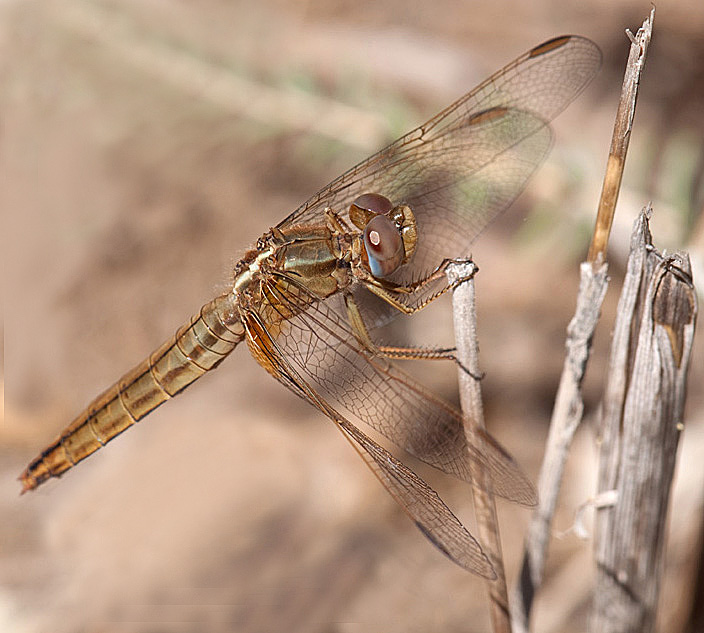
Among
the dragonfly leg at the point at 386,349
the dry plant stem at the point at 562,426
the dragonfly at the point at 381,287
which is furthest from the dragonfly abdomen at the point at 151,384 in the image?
the dry plant stem at the point at 562,426

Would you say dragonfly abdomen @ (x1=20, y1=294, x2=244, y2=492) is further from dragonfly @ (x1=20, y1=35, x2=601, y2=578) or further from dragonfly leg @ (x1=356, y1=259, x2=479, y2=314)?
dragonfly leg @ (x1=356, y1=259, x2=479, y2=314)

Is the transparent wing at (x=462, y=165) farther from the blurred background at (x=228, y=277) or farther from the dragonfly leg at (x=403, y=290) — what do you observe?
the blurred background at (x=228, y=277)

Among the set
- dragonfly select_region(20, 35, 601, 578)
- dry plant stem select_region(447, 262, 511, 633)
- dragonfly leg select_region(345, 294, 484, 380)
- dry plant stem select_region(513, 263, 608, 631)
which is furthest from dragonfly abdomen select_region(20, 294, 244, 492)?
dry plant stem select_region(513, 263, 608, 631)

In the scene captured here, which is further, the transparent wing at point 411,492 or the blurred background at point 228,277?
the blurred background at point 228,277

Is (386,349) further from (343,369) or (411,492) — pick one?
(411,492)

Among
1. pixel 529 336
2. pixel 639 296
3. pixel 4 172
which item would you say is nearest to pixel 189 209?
pixel 4 172

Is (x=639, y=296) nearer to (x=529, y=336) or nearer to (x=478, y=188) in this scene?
(x=478, y=188)

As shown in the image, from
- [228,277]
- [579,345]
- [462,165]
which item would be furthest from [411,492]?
[462,165]
